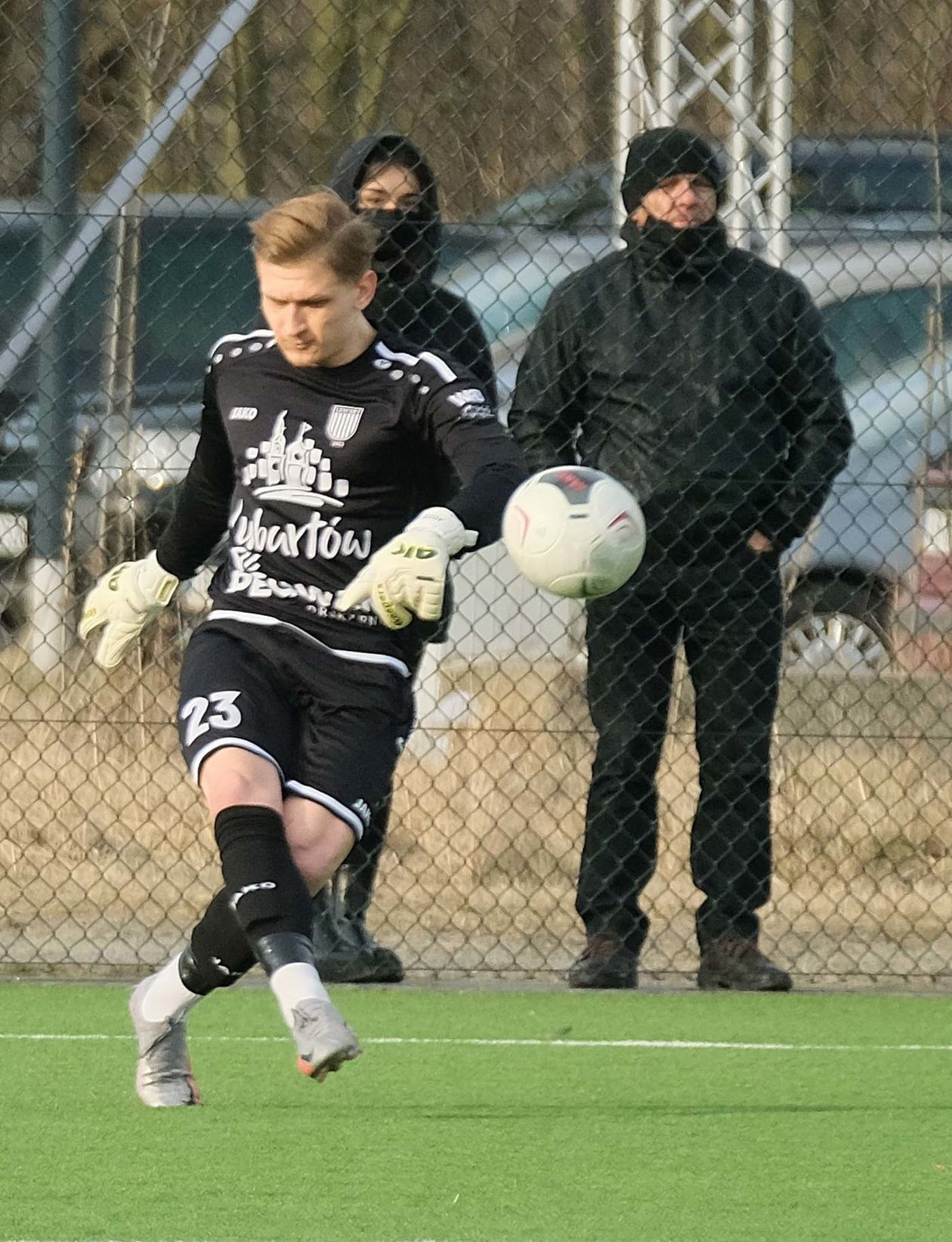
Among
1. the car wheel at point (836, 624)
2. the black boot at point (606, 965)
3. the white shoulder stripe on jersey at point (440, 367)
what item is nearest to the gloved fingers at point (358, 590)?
the white shoulder stripe on jersey at point (440, 367)

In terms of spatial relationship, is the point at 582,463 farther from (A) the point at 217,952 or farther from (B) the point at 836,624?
(B) the point at 836,624

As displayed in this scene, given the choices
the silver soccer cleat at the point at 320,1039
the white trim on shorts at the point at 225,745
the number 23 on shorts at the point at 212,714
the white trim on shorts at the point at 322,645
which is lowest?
the silver soccer cleat at the point at 320,1039

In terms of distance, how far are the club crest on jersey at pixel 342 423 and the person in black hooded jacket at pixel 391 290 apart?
191cm

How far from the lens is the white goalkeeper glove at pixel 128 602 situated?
513 cm

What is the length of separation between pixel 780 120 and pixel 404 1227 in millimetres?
4909

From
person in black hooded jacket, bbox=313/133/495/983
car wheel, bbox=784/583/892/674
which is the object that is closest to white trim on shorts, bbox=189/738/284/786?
person in black hooded jacket, bbox=313/133/495/983

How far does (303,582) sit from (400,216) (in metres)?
2.31

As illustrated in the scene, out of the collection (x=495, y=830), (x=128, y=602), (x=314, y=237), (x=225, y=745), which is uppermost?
(x=314, y=237)

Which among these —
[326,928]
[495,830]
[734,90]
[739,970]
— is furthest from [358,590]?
[734,90]

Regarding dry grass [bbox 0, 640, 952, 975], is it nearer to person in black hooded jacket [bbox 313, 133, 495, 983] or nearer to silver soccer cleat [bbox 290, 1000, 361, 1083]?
person in black hooded jacket [bbox 313, 133, 495, 983]

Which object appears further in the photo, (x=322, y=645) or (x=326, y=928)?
(x=326, y=928)

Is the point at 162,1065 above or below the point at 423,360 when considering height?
below

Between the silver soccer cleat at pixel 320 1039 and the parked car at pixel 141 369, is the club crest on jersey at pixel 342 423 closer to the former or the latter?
the silver soccer cleat at pixel 320 1039

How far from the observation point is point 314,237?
4.66 m
